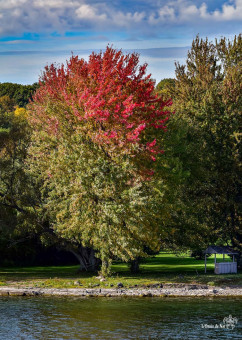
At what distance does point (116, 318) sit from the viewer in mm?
27734

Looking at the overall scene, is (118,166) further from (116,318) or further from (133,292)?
(116,318)

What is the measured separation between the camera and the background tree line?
38500mm

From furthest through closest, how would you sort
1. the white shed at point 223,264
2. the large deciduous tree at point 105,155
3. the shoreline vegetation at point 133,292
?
the white shed at point 223,264, the large deciduous tree at point 105,155, the shoreline vegetation at point 133,292

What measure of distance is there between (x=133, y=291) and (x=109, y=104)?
1376cm

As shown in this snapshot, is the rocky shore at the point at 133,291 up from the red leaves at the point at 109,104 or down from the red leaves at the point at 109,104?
down

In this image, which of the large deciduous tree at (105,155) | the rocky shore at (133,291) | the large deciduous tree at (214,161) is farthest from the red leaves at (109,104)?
the rocky shore at (133,291)

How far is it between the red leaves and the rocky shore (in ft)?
30.7

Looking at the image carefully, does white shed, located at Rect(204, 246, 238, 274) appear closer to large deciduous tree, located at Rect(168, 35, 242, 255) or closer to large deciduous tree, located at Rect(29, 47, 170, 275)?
large deciduous tree, located at Rect(168, 35, 242, 255)

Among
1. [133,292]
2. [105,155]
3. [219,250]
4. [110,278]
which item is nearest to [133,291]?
[133,292]

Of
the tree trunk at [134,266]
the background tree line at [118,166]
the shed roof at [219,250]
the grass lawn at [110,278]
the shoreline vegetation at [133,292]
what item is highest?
the background tree line at [118,166]

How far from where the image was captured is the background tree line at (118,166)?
38.5m

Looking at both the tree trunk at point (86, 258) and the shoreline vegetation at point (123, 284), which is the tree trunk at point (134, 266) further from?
the tree trunk at point (86, 258)

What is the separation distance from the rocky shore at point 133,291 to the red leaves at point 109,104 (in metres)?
9.34

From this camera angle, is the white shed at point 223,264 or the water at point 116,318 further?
the white shed at point 223,264
